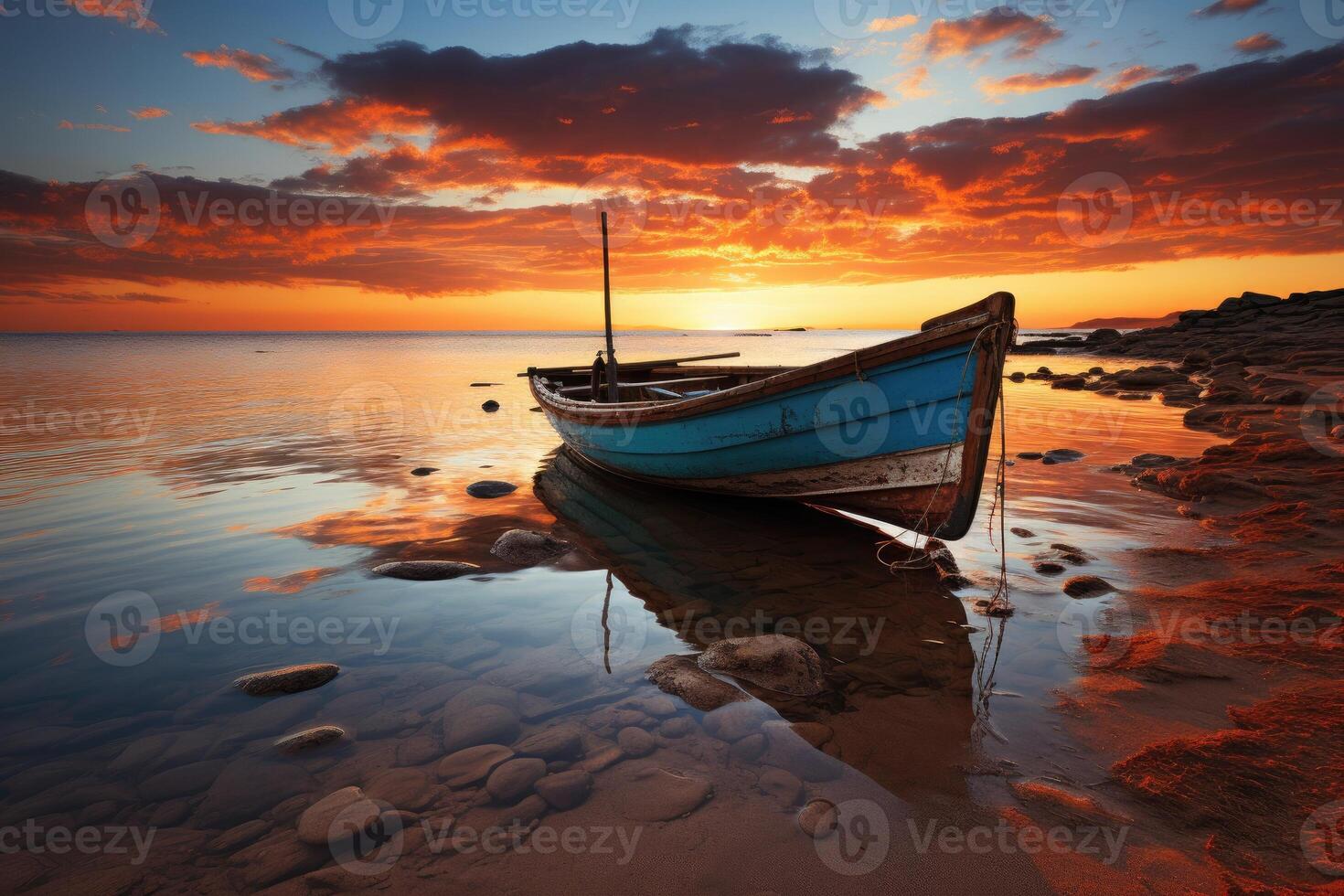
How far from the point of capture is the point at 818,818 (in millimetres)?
3252

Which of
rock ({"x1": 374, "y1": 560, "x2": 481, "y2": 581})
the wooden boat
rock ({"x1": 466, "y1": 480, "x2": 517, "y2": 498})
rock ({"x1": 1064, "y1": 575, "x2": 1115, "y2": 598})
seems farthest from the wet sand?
rock ({"x1": 466, "y1": 480, "x2": 517, "y2": 498})

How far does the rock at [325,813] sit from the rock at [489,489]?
746cm

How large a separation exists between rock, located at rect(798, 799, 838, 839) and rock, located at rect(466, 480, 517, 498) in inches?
333

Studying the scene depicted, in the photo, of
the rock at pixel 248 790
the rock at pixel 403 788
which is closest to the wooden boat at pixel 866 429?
the rock at pixel 403 788

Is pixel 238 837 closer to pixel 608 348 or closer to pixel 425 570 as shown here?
pixel 425 570

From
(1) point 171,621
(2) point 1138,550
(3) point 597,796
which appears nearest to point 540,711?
(3) point 597,796

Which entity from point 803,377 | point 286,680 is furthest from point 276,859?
point 803,377

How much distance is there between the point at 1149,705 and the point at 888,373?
12.2 ft

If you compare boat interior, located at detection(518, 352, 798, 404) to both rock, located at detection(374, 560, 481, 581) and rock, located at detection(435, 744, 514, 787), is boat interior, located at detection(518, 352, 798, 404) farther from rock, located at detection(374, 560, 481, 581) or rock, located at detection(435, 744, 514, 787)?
rock, located at detection(435, 744, 514, 787)

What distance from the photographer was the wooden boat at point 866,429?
6152 mm

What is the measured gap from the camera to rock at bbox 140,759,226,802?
357 centimetres

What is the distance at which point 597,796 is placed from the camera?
11.5 ft

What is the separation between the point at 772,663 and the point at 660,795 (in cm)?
147

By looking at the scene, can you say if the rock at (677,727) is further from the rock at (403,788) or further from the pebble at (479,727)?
the rock at (403,788)
